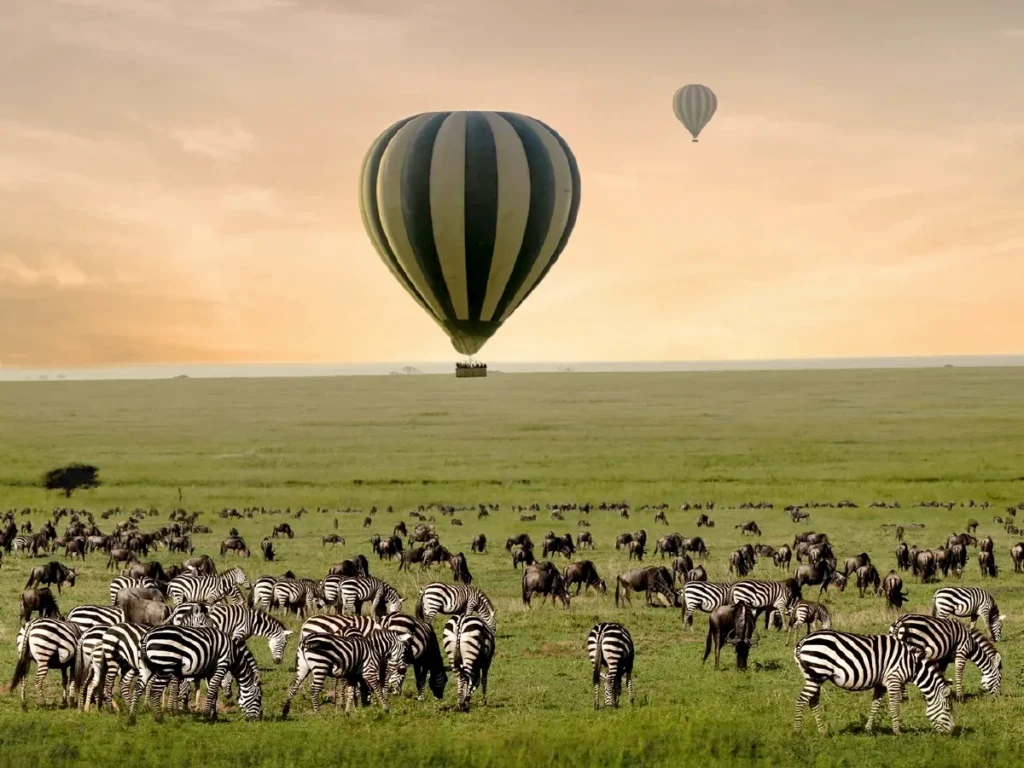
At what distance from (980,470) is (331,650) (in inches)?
2827

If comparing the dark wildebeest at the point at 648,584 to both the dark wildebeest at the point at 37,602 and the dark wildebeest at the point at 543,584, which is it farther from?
the dark wildebeest at the point at 37,602

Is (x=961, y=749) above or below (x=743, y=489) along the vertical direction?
below

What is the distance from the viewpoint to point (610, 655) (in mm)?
22891

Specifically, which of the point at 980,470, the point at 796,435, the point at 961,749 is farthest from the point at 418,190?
the point at 796,435

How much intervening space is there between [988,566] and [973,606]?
1225 centimetres

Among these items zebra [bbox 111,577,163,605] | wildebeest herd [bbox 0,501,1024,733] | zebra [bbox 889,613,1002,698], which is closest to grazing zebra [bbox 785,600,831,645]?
wildebeest herd [bbox 0,501,1024,733]

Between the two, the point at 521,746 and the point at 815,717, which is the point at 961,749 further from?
the point at 521,746

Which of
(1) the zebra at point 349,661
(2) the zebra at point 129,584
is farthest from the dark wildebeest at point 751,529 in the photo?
(1) the zebra at point 349,661

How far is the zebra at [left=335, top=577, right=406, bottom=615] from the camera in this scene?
3059 cm

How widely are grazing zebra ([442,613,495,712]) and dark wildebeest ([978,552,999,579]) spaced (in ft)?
78.7

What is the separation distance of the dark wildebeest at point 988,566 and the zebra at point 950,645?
18.0 metres

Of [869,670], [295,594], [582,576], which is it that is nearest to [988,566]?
[582,576]

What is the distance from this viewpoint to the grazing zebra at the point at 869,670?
20.4 meters

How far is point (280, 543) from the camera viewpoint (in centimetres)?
5316
